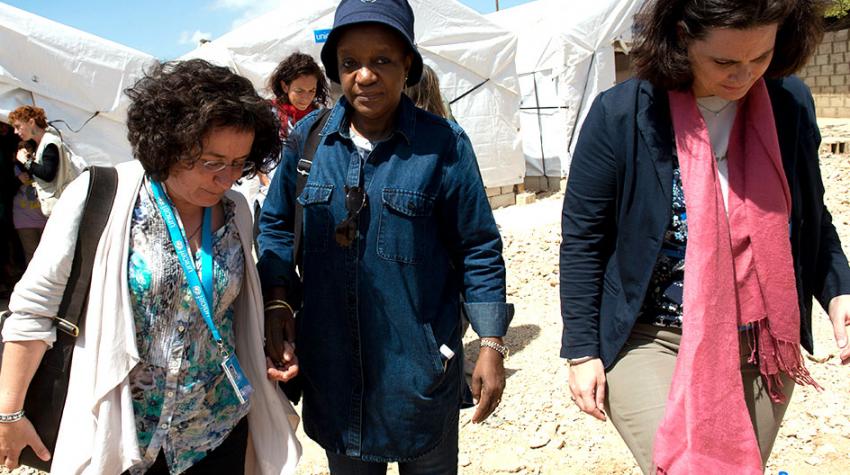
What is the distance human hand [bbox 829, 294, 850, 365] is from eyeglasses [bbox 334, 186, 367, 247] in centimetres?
130

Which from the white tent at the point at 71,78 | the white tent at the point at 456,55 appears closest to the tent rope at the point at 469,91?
the white tent at the point at 456,55

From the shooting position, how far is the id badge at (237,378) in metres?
1.76

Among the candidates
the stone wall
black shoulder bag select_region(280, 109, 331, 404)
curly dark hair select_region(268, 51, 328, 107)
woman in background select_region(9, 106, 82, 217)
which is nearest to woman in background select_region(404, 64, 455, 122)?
curly dark hair select_region(268, 51, 328, 107)

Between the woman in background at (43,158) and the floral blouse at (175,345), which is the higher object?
the woman in background at (43,158)

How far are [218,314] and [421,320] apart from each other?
0.54m

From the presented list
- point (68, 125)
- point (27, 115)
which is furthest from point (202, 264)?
point (68, 125)

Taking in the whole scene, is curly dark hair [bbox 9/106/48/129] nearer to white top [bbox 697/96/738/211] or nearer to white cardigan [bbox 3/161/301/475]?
white cardigan [bbox 3/161/301/475]

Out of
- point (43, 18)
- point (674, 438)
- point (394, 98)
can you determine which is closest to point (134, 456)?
point (394, 98)

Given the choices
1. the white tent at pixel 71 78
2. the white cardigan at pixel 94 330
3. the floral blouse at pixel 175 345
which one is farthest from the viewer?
the white tent at pixel 71 78

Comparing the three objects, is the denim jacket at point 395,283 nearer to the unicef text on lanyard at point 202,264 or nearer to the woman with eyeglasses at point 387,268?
the woman with eyeglasses at point 387,268

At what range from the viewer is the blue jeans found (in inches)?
75.9

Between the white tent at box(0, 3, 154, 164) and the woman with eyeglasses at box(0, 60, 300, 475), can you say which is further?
the white tent at box(0, 3, 154, 164)

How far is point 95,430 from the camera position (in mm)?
1567

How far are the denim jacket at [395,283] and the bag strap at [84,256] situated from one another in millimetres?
501
